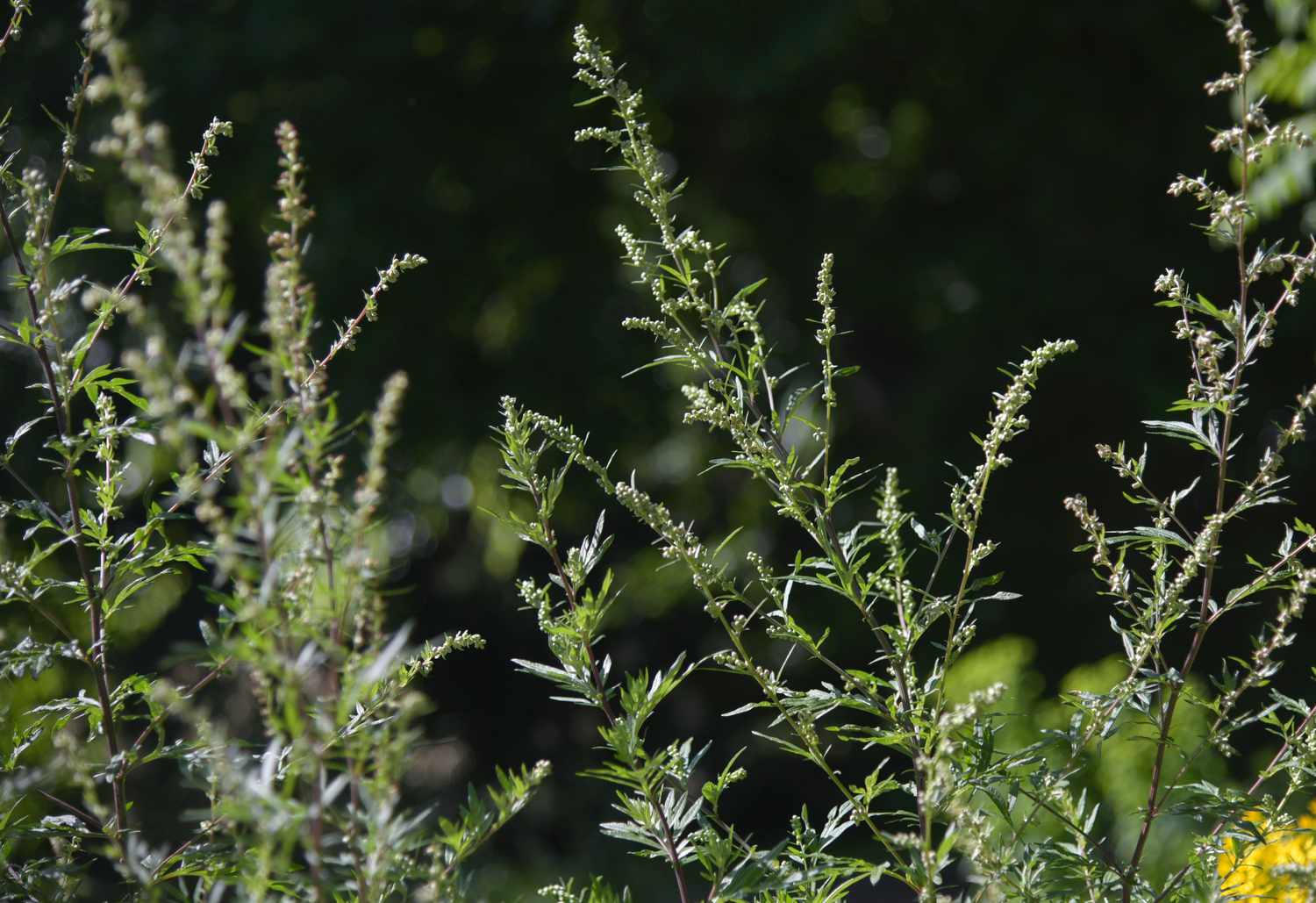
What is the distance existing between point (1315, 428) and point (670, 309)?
6.55 metres

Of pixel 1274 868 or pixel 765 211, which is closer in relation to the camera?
pixel 1274 868

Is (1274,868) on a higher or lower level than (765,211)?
higher

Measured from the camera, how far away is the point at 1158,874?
3.97m

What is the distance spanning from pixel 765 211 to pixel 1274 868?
22.9ft

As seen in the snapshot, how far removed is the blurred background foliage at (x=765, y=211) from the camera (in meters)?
7.03

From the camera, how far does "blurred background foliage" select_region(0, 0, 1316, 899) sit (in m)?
7.03

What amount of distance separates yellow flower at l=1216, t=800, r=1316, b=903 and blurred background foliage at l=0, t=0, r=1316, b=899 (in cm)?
506

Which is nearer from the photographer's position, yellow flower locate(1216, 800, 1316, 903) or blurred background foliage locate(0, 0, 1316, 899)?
yellow flower locate(1216, 800, 1316, 903)

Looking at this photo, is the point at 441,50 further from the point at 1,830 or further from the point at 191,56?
the point at 1,830

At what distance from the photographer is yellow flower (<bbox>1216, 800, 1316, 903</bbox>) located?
1.34m

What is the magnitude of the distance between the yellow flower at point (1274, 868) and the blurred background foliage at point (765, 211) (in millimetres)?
Answer: 5063

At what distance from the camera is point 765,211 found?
8102 mm

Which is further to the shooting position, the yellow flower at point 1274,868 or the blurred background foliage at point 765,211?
the blurred background foliage at point 765,211

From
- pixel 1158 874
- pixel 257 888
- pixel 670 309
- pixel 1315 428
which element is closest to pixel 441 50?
pixel 1315 428
